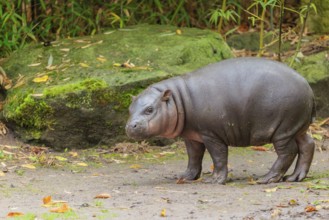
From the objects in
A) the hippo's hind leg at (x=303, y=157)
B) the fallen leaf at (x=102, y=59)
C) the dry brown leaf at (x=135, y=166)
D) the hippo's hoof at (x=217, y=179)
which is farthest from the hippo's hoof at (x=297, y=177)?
the fallen leaf at (x=102, y=59)

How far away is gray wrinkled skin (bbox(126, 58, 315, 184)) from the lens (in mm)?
7930

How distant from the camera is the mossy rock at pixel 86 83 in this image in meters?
9.80

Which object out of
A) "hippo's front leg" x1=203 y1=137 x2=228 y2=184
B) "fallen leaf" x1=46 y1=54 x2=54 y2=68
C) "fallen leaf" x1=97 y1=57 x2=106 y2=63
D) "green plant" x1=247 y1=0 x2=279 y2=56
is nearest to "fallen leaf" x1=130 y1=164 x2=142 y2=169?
"hippo's front leg" x1=203 y1=137 x2=228 y2=184

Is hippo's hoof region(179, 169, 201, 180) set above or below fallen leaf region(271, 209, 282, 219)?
below

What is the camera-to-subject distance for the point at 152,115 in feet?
26.0

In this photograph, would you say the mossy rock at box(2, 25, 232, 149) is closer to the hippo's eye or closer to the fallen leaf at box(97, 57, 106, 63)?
the fallen leaf at box(97, 57, 106, 63)

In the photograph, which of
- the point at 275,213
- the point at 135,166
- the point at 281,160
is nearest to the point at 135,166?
the point at 135,166

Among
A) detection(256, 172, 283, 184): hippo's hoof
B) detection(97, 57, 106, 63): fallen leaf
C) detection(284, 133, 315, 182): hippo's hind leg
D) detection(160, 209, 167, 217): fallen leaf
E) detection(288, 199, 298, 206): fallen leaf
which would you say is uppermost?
detection(160, 209, 167, 217): fallen leaf

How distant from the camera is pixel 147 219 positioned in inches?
246

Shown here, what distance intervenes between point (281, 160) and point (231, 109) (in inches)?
28.2

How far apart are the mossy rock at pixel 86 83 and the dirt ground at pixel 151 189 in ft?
0.92

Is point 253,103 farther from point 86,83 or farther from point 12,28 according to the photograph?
point 12,28

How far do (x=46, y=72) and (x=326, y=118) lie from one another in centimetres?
365

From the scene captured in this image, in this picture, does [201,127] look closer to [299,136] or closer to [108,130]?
[299,136]
